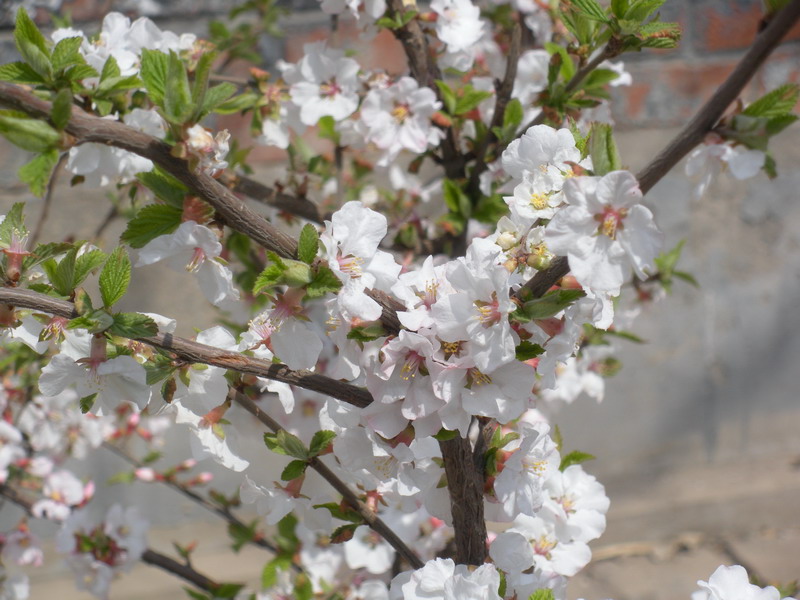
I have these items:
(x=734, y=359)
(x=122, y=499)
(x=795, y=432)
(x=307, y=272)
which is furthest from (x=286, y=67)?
(x=795, y=432)

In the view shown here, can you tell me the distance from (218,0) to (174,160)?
3.57ft

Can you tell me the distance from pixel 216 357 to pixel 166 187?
0.12m

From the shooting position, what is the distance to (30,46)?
50 cm

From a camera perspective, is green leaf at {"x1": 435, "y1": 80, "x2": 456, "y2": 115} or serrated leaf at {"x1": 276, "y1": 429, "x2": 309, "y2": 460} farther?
green leaf at {"x1": 435, "y1": 80, "x2": 456, "y2": 115}

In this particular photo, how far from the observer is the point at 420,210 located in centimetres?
147

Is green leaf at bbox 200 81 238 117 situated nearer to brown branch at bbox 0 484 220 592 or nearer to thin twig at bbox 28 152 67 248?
thin twig at bbox 28 152 67 248

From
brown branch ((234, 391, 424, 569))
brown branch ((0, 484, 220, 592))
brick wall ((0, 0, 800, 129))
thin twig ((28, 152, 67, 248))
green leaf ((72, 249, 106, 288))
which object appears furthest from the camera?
brick wall ((0, 0, 800, 129))

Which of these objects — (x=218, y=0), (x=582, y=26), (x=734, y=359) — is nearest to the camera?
(x=582, y=26)

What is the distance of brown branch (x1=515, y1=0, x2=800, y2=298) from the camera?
1.30 feet

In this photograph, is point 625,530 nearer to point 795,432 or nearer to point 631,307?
point 795,432

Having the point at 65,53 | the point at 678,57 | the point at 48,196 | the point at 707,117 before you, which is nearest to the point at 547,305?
the point at 707,117

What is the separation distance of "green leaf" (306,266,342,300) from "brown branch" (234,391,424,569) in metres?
0.16

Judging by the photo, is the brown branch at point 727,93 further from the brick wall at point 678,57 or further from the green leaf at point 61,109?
the brick wall at point 678,57

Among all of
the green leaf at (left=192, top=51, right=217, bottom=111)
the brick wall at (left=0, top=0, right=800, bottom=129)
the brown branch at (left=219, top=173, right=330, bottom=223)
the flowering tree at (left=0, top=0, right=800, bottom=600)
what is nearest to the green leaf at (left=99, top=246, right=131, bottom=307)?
the flowering tree at (left=0, top=0, right=800, bottom=600)
